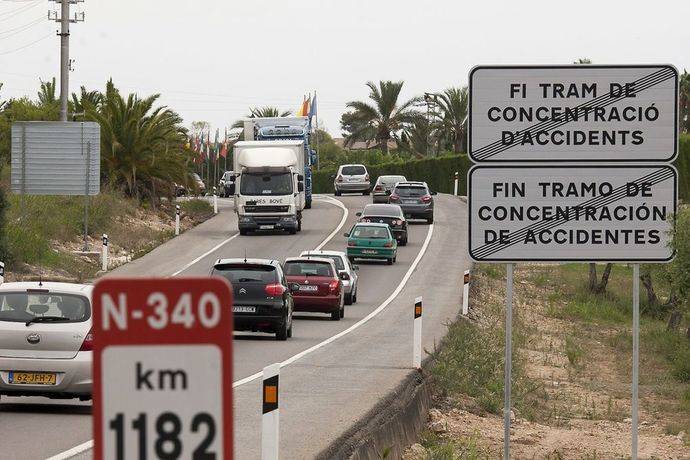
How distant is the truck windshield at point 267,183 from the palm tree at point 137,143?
7240 mm

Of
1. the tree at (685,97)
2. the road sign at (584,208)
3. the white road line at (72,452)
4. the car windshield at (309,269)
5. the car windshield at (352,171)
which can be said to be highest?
the tree at (685,97)

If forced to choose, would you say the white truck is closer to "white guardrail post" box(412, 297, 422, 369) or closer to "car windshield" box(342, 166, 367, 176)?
"car windshield" box(342, 166, 367, 176)

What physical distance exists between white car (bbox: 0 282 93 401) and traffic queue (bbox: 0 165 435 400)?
0.01m

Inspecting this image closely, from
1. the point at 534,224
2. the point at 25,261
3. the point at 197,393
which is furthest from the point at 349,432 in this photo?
the point at 25,261

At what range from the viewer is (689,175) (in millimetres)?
61031

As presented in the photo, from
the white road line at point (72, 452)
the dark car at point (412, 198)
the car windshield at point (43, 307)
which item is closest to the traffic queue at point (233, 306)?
the car windshield at point (43, 307)

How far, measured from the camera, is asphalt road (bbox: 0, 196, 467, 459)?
46.6 ft

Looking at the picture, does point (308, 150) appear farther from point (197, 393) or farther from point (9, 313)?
point (197, 393)

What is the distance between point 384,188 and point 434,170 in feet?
56.0

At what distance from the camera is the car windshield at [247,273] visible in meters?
27.0

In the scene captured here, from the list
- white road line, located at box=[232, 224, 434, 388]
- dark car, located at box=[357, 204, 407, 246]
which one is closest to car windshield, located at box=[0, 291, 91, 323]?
white road line, located at box=[232, 224, 434, 388]

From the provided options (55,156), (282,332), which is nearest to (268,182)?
(55,156)

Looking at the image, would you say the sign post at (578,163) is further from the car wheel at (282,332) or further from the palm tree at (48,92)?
the palm tree at (48,92)

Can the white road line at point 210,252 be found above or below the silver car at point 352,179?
below
